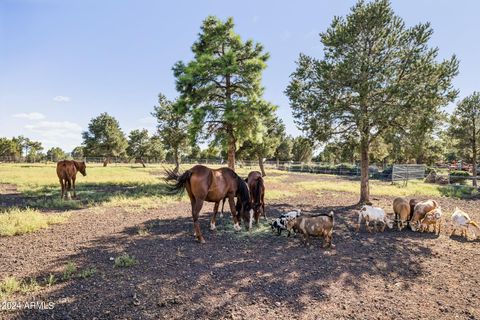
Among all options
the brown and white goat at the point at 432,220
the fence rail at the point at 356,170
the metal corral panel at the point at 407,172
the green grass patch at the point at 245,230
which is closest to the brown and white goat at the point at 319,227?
the green grass patch at the point at 245,230

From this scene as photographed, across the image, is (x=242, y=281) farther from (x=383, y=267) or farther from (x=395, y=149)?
(x=395, y=149)

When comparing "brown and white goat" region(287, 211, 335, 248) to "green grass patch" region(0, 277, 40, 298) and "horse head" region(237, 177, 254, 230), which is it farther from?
"green grass patch" region(0, 277, 40, 298)

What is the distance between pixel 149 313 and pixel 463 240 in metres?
9.73

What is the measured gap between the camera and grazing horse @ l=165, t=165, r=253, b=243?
8109mm

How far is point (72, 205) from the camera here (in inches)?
506

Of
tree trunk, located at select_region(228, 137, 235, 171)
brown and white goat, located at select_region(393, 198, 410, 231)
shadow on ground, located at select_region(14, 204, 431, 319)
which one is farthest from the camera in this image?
tree trunk, located at select_region(228, 137, 235, 171)

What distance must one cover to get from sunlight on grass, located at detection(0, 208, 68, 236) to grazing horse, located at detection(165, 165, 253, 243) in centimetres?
488

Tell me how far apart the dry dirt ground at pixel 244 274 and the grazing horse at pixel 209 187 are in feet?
2.60

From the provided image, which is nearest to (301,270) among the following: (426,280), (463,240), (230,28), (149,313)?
(426,280)

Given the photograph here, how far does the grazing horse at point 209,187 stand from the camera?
8.11 metres

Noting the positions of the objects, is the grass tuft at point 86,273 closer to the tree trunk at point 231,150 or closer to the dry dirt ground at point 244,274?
the dry dirt ground at point 244,274

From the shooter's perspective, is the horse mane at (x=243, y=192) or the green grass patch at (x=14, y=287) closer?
the green grass patch at (x=14, y=287)

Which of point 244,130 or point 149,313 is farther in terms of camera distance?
point 244,130

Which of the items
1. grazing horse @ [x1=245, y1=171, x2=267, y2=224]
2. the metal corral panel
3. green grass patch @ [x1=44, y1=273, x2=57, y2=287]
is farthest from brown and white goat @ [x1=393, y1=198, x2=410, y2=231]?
the metal corral panel
